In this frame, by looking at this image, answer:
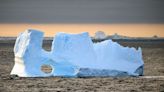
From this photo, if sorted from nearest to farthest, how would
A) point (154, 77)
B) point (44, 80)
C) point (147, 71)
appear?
point (44, 80) < point (154, 77) < point (147, 71)

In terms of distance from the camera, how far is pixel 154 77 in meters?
21.2

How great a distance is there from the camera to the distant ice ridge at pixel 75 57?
19766 millimetres

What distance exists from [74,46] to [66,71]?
936 millimetres

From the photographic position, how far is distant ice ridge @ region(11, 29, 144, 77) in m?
19.8

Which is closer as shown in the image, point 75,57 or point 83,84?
point 83,84

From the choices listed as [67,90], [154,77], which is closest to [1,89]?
[67,90]

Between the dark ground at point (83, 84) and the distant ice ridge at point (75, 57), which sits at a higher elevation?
the distant ice ridge at point (75, 57)

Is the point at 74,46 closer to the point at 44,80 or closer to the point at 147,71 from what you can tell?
the point at 44,80

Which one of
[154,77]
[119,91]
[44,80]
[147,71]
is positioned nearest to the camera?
[119,91]

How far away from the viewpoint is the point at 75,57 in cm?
1975

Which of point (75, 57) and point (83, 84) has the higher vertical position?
point (75, 57)

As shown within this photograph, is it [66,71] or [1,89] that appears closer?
[1,89]

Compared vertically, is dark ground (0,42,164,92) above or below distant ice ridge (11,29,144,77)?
below

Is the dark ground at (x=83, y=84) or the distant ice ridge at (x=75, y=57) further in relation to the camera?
the distant ice ridge at (x=75, y=57)
